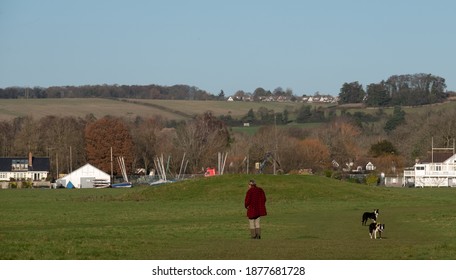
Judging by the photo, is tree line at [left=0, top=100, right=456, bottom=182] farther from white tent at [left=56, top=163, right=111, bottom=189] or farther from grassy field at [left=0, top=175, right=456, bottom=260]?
grassy field at [left=0, top=175, right=456, bottom=260]

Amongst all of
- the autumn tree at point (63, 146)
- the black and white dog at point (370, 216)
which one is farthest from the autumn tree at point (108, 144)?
the black and white dog at point (370, 216)

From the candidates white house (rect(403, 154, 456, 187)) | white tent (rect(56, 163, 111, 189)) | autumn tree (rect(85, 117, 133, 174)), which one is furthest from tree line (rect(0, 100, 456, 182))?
white house (rect(403, 154, 456, 187))

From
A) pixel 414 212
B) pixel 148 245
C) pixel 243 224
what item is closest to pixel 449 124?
pixel 414 212

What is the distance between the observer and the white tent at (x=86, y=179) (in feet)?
448

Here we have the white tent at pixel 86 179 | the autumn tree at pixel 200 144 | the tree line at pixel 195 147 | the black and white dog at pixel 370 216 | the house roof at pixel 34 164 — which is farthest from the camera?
the autumn tree at pixel 200 144

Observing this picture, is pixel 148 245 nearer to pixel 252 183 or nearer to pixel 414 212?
pixel 252 183

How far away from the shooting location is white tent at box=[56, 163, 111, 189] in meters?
137

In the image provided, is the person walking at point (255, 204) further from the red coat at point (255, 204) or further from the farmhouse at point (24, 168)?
the farmhouse at point (24, 168)

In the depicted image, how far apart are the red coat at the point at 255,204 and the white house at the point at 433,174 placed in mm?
106321

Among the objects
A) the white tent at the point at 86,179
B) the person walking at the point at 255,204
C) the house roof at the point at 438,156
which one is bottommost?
the white tent at the point at 86,179

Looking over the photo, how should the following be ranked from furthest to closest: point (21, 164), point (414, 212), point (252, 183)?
point (21, 164) → point (414, 212) → point (252, 183)

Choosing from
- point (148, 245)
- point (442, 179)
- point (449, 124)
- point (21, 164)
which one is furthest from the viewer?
point (449, 124)

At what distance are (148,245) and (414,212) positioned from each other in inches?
982

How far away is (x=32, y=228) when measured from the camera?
135 ft
